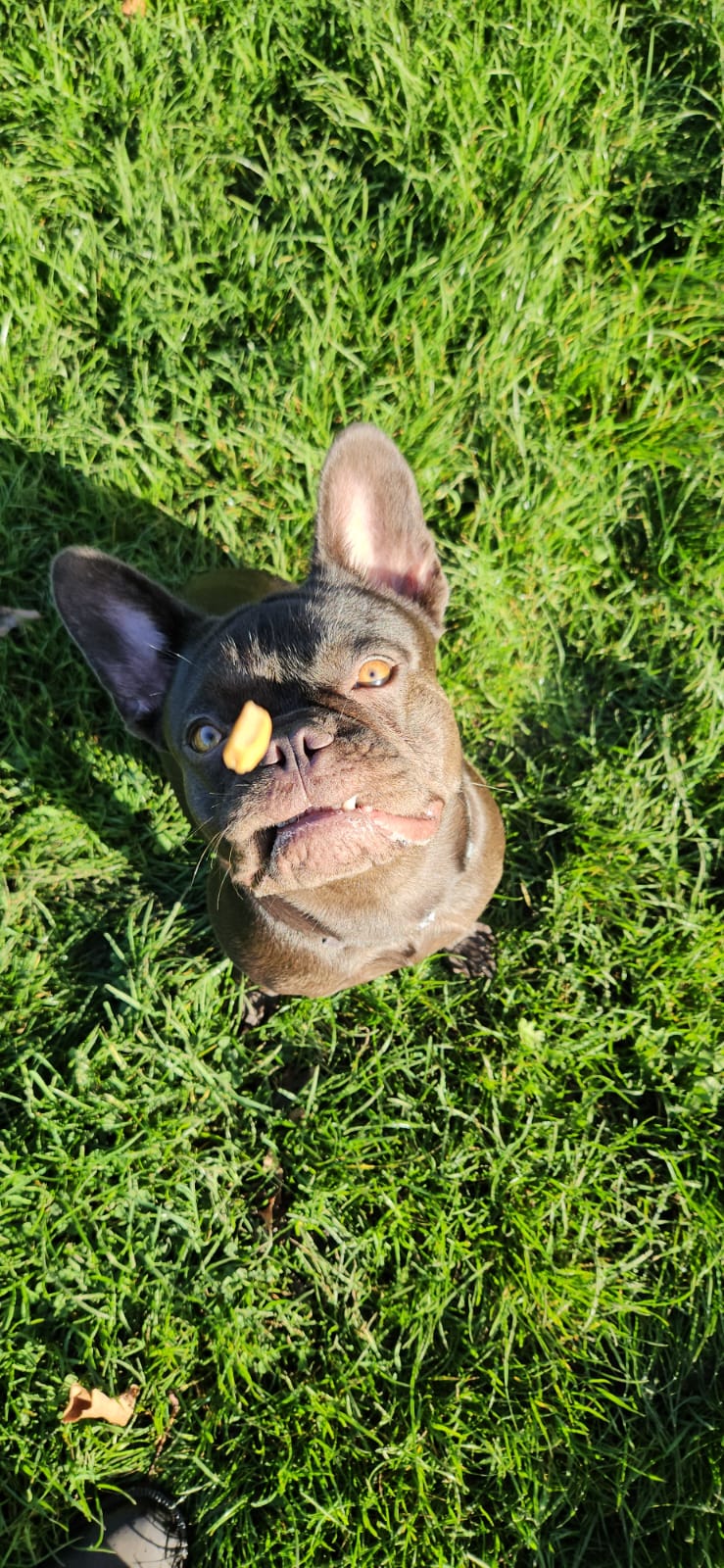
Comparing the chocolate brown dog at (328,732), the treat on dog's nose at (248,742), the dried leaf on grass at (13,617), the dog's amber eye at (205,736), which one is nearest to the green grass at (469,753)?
the dried leaf on grass at (13,617)

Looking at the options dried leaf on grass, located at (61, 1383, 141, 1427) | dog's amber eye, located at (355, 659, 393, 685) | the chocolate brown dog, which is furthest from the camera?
dried leaf on grass, located at (61, 1383, 141, 1427)

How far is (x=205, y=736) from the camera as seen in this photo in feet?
10.2

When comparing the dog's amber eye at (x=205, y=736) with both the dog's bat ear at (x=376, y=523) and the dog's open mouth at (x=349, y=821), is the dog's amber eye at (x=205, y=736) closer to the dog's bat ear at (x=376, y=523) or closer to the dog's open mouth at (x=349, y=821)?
the dog's open mouth at (x=349, y=821)

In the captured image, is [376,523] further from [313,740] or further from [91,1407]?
[91,1407]

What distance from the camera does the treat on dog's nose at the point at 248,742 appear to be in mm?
2732

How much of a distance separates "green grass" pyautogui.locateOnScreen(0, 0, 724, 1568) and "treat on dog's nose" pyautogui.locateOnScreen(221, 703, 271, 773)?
1892 mm

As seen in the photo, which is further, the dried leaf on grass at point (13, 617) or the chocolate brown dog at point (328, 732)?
the dried leaf on grass at point (13, 617)

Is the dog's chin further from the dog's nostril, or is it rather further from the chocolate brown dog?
the dog's nostril

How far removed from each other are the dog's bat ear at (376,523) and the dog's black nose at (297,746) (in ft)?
3.13

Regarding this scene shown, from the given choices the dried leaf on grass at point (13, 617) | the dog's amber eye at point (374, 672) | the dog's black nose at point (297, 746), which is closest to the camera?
the dog's black nose at point (297, 746)

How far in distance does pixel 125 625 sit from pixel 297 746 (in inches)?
49.7

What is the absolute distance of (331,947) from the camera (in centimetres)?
342

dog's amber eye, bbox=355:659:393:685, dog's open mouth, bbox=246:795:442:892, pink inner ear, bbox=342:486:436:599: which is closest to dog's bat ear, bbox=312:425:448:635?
pink inner ear, bbox=342:486:436:599

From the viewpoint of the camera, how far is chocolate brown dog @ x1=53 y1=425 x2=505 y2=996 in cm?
275
